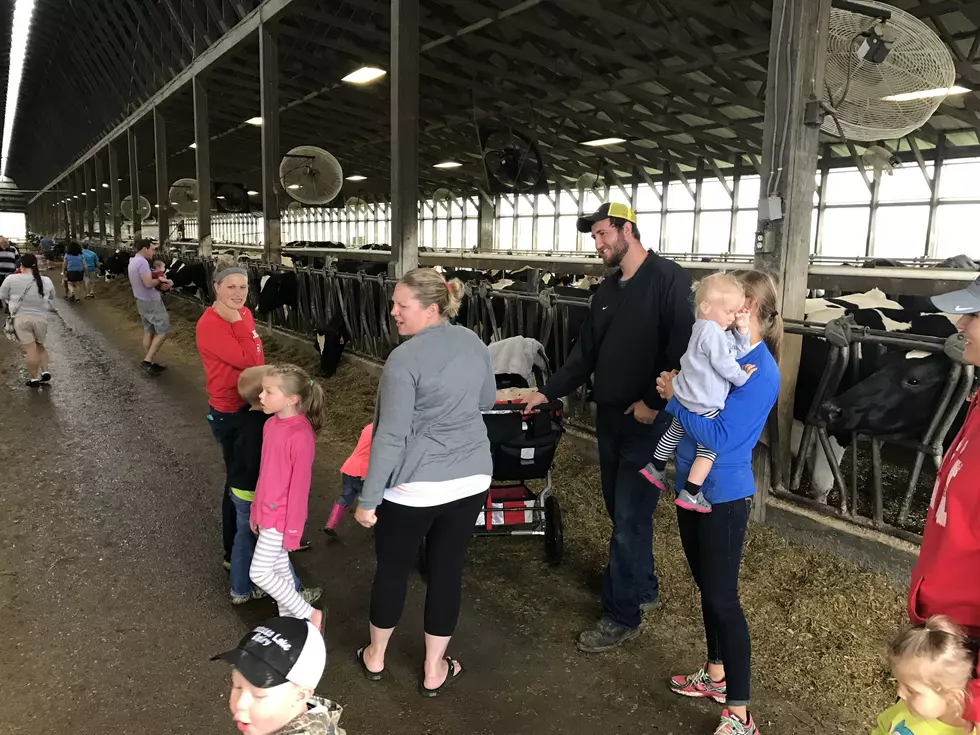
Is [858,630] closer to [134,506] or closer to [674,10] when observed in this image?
[134,506]

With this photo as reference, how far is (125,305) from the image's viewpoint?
50.1ft

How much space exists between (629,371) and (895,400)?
153 cm

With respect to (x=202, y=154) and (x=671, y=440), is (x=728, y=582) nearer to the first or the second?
(x=671, y=440)

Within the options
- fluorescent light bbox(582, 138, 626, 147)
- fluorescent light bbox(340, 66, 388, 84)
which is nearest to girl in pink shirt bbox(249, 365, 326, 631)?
fluorescent light bbox(340, 66, 388, 84)

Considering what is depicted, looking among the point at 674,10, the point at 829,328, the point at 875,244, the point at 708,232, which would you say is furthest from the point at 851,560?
the point at 708,232

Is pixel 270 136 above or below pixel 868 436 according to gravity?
above

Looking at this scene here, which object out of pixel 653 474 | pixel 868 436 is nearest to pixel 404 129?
pixel 868 436

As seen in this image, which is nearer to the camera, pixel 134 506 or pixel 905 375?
pixel 905 375

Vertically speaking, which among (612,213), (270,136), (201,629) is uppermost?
(270,136)

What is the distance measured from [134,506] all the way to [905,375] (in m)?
4.41

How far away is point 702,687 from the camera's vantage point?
259 centimetres

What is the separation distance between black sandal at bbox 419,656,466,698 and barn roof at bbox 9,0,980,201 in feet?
31.4

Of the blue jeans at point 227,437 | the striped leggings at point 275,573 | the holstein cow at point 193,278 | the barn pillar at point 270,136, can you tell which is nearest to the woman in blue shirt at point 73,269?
the holstein cow at point 193,278

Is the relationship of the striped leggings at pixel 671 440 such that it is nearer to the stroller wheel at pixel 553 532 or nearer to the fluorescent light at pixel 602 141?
the stroller wheel at pixel 553 532
